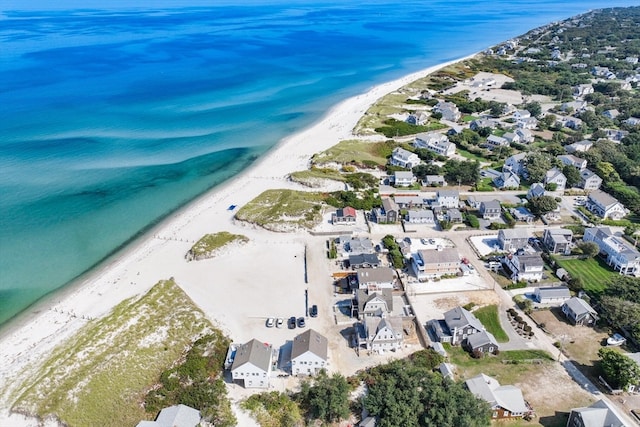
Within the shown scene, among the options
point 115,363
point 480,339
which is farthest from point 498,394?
point 115,363

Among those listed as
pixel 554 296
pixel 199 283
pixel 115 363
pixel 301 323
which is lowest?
pixel 199 283

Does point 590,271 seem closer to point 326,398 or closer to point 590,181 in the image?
point 590,181

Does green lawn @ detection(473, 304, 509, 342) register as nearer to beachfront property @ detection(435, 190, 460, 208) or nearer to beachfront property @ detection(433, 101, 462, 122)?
beachfront property @ detection(435, 190, 460, 208)

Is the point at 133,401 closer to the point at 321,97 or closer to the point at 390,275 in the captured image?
the point at 390,275

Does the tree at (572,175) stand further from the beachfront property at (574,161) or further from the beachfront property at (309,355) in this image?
the beachfront property at (309,355)

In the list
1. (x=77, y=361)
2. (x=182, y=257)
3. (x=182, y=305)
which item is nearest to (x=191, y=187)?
(x=182, y=257)

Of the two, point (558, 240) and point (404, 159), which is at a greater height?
point (404, 159)
